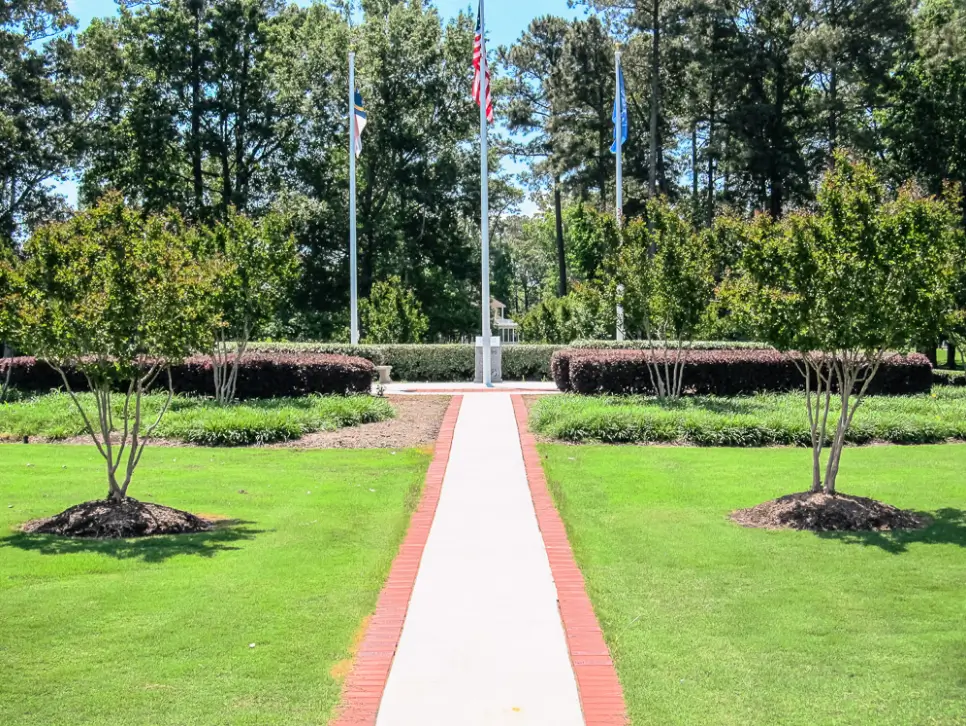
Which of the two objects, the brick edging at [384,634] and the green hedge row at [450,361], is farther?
the green hedge row at [450,361]

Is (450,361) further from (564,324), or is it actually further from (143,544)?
(143,544)

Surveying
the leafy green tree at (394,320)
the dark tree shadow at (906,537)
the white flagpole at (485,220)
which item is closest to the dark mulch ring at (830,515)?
the dark tree shadow at (906,537)

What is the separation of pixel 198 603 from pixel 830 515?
5.78m

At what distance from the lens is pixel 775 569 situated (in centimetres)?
760

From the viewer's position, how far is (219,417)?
15.7 m

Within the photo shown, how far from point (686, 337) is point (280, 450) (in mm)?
8775

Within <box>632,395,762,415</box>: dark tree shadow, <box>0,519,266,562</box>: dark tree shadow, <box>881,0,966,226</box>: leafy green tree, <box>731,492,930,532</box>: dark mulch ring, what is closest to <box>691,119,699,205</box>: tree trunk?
<box>881,0,966,226</box>: leafy green tree

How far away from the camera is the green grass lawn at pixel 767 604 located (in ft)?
16.5

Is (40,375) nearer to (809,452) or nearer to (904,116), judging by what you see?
(809,452)

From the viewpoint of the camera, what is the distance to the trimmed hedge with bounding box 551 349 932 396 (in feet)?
66.9

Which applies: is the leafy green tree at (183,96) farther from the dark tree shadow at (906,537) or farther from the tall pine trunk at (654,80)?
the dark tree shadow at (906,537)

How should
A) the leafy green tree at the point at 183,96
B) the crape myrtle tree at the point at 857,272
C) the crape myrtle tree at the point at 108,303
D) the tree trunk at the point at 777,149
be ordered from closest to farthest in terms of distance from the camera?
1. the crape myrtle tree at the point at 108,303
2. the crape myrtle tree at the point at 857,272
3. the tree trunk at the point at 777,149
4. the leafy green tree at the point at 183,96

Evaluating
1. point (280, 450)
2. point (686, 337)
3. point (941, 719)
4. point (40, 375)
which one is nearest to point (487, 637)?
point (941, 719)

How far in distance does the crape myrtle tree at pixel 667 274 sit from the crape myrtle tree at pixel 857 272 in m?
8.54
